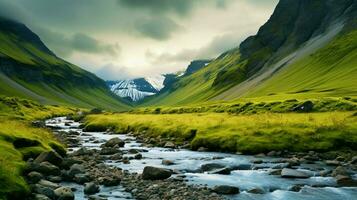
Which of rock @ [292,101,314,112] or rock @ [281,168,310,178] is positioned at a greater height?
rock @ [292,101,314,112]

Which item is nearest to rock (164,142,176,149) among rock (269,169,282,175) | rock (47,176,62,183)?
rock (269,169,282,175)

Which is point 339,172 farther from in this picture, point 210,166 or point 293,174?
point 210,166

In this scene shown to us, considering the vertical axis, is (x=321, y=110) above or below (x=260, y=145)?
above

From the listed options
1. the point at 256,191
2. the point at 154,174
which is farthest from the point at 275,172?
the point at 154,174

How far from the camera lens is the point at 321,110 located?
299 ft

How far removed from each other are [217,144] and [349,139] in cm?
2023

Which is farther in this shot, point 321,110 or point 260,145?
point 321,110

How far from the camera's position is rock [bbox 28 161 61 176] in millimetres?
36341

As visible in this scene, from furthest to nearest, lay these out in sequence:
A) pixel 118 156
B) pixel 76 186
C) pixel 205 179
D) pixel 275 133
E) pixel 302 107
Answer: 1. pixel 302 107
2. pixel 275 133
3. pixel 118 156
4. pixel 205 179
5. pixel 76 186

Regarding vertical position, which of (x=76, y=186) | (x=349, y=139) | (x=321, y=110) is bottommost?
(x=76, y=186)

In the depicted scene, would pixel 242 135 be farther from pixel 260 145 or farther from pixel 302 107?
pixel 302 107

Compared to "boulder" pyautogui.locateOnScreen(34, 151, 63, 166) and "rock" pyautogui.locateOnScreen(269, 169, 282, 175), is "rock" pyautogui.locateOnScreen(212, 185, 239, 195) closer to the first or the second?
"rock" pyautogui.locateOnScreen(269, 169, 282, 175)

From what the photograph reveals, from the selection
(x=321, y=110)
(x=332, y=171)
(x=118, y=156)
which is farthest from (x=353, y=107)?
(x=118, y=156)

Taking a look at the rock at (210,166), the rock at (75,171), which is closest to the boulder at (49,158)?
the rock at (75,171)
